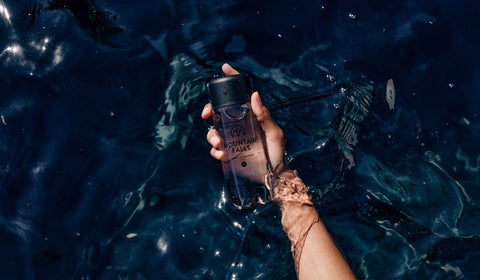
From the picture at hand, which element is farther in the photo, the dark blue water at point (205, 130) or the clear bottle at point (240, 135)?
the dark blue water at point (205, 130)

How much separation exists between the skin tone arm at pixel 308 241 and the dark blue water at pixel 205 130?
20 centimetres

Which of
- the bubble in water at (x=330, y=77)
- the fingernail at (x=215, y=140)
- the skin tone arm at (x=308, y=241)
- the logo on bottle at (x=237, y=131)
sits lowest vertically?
the skin tone arm at (x=308, y=241)

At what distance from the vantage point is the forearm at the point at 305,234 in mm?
1896

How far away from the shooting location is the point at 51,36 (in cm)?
222

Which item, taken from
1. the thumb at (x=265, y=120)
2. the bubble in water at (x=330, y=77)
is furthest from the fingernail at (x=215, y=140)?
the bubble in water at (x=330, y=77)

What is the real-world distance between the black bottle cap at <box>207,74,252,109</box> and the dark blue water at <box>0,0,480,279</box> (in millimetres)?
469

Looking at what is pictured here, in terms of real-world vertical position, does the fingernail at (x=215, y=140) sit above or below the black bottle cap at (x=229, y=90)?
below

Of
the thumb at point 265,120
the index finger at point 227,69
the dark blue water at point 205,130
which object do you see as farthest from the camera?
the dark blue water at point 205,130

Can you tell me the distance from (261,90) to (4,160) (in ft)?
4.63

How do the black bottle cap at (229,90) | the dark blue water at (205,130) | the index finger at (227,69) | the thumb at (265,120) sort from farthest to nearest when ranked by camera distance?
the dark blue water at (205,130) → the index finger at (227,69) → the thumb at (265,120) → the black bottle cap at (229,90)

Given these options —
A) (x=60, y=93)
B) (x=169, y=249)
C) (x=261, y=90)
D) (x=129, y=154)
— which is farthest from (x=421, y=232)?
(x=60, y=93)

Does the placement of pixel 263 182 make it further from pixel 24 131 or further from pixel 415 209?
pixel 24 131

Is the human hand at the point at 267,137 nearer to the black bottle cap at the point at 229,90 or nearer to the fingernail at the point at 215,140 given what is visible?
the fingernail at the point at 215,140

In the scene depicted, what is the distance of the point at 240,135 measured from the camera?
6.28 feet
